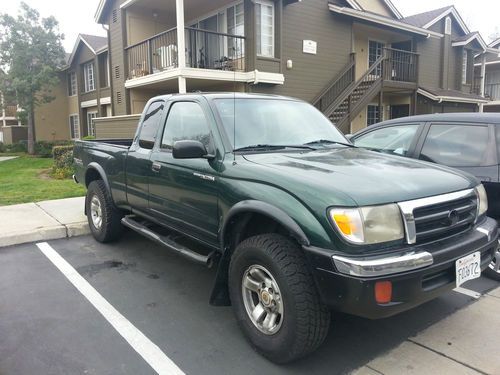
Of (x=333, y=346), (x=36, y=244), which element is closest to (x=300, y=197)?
(x=333, y=346)

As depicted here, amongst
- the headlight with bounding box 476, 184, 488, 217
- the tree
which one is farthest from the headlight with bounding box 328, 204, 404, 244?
the tree

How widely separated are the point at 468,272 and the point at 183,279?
9.00 feet

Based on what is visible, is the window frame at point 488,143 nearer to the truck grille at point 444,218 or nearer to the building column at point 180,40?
the truck grille at point 444,218

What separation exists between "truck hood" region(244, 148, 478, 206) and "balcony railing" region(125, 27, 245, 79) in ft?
34.3

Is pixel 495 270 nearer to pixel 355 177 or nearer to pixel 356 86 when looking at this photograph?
pixel 355 177

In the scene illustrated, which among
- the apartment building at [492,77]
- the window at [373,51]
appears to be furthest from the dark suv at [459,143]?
the apartment building at [492,77]

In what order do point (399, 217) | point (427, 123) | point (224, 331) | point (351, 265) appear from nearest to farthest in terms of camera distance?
point (351, 265) → point (399, 217) → point (224, 331) → point (427, 123)

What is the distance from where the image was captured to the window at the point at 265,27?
13742mm

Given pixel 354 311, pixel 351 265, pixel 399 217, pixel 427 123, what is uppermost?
pixel 427 123

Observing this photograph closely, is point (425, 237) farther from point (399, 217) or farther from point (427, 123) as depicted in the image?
point (427, 123)

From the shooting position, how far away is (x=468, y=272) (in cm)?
293

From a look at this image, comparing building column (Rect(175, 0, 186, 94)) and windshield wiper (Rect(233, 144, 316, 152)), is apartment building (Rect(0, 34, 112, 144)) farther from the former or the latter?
windshield wiper (Rect(233, 144, 316, 152))

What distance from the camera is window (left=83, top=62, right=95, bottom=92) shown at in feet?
78.2

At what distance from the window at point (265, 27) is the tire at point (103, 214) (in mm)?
Answer: 9458
